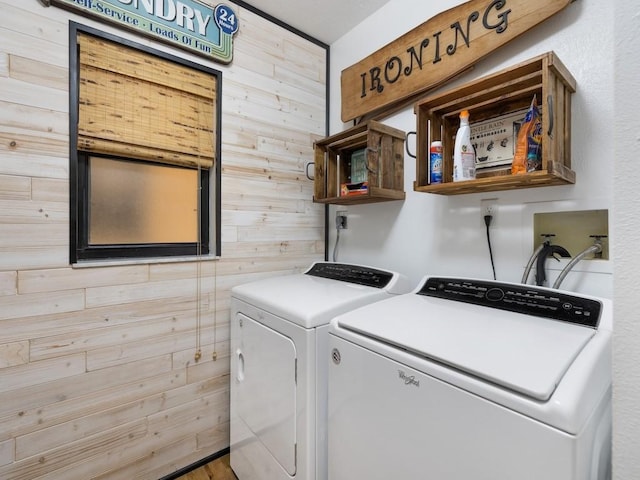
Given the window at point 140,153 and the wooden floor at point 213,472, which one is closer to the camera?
the window at point 140,153

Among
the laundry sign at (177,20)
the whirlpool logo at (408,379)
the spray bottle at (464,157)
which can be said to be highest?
the laundry sign at (177,20)

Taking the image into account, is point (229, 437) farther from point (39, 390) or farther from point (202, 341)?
point (39, 390)

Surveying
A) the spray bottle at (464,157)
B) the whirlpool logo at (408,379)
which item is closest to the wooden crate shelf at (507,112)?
the spray bottle at (464,157)

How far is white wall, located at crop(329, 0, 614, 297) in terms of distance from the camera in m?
1.11

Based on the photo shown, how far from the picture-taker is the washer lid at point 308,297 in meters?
1.17

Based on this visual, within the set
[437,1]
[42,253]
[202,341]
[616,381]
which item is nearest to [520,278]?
[616,381]

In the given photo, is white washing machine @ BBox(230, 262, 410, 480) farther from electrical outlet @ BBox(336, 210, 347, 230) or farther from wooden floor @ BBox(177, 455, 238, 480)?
electrical outlet @ BBox(336, 210, 347, 230)

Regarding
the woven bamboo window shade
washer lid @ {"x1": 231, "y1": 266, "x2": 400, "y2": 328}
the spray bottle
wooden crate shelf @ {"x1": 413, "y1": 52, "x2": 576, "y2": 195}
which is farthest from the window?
the spray bottle

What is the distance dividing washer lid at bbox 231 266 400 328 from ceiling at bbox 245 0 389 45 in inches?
66.1

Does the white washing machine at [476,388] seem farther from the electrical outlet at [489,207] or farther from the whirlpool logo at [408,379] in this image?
the electrical outlet at [489,207]

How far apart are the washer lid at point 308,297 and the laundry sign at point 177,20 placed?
4.37ft

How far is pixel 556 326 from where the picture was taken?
0.90 meters

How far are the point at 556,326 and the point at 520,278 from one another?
0.46 metres

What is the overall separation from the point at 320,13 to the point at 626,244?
2161mm
